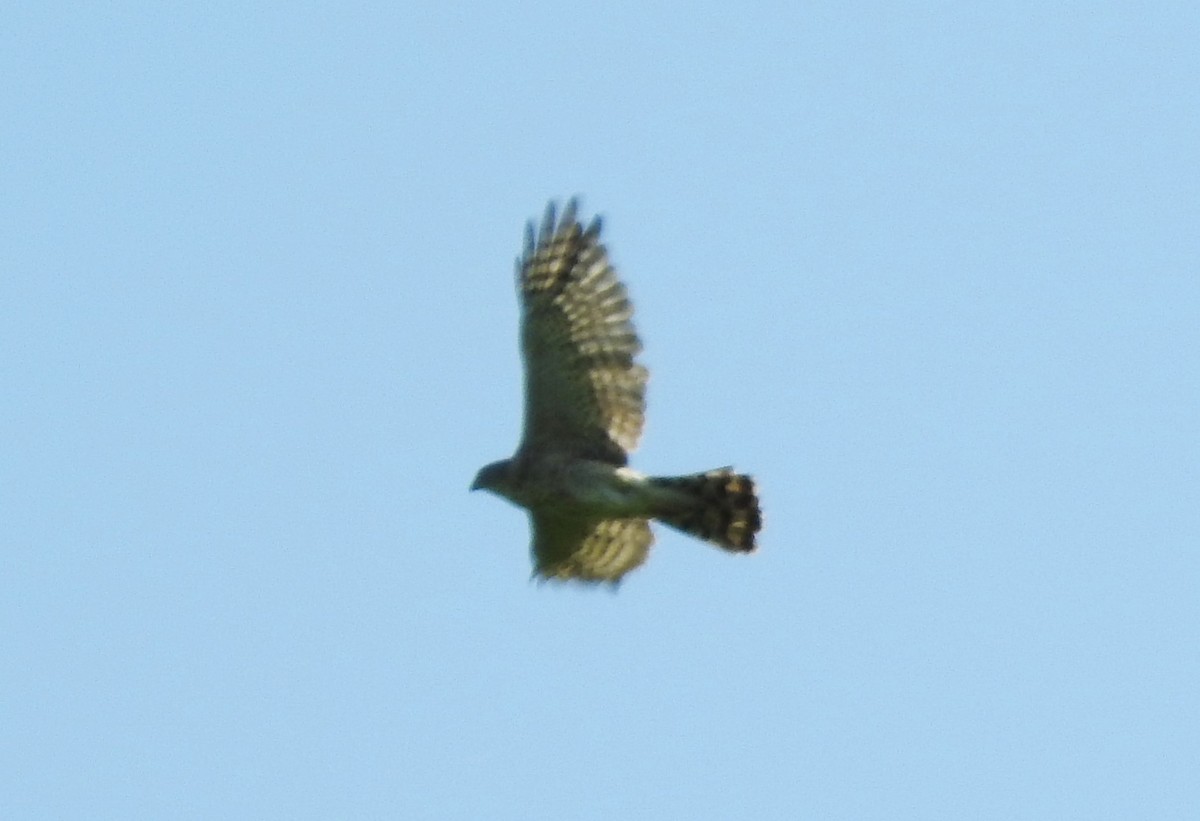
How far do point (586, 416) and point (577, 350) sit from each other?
360mm

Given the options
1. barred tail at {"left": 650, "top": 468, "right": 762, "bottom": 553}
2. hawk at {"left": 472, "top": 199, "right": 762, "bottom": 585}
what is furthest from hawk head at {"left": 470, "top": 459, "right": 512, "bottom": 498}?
barred tail at {"left": 650, "top": 468, "right": 762, "bottom": 553}

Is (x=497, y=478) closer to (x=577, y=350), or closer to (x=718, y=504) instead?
(x=577, y=350)

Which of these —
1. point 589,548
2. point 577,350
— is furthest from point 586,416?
point 589,548

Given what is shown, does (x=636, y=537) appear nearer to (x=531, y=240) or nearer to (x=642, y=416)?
(x=642, y=416)

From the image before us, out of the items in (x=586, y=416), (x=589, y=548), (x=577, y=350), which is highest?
(x=577, y=350)

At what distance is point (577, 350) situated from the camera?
51.2 feet

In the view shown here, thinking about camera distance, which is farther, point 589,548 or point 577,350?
point 589,548

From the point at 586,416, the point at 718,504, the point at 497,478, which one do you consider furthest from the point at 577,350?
the point at 718,504

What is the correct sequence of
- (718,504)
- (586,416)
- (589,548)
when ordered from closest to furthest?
(718,504) → (586,416) → (589,548)

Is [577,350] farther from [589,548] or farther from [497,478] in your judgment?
[589,548]

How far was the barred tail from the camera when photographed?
15461 mm

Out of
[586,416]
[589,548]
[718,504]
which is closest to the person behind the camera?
[718,504]

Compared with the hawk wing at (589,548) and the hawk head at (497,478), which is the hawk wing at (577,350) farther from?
the hawk wing at (589,548)

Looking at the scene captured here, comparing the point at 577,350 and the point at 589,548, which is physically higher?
the point at 577,350
